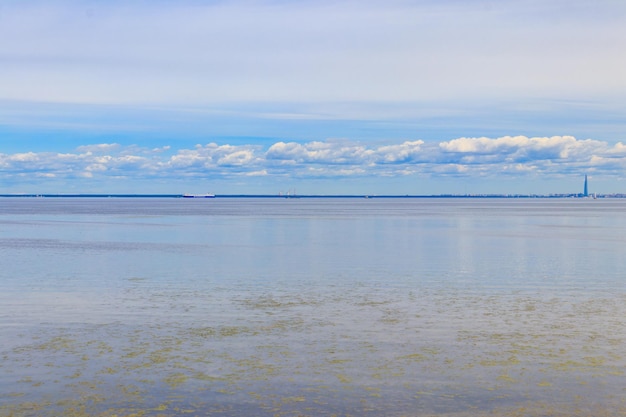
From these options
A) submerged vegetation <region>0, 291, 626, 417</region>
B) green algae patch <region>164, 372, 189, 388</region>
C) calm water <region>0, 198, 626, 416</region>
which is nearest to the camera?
submerged vegetation <region>0, 291, 626, 417</region>

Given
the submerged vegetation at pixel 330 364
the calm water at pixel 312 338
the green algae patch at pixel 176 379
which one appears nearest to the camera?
the submerged vegetation at pixel 330 364

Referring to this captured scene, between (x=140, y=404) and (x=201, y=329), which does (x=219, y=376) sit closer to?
(x=140, y=404)

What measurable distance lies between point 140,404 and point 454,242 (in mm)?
51951

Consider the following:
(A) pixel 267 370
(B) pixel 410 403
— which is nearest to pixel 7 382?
(A) pixel 267 370

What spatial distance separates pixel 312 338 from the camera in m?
22.7

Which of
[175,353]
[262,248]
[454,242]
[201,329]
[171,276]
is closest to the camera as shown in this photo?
[175,353]

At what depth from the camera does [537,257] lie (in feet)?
165

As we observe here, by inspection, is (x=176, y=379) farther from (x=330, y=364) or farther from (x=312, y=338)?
(x=312, y=338)

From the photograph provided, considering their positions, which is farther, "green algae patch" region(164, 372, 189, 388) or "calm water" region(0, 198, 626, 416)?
"green algae patch" region(164, 372, 189, 388)

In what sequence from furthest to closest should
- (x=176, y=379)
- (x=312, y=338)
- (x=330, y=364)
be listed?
(x=312, y=338)
(x=330, y=364)
(x=176, y=379)

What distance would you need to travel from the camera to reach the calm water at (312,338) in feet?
53.8

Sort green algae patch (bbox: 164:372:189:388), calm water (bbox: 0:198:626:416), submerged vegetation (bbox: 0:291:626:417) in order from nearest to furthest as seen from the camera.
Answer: submerged vegetation (bbox: 0:291:626:417) < calm water (bbox: 0:198:626:416) < green algae patch (bbox: 164:372:189:388)

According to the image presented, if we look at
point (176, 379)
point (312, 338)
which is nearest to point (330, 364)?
point (312, 338)

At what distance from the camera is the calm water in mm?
16391
